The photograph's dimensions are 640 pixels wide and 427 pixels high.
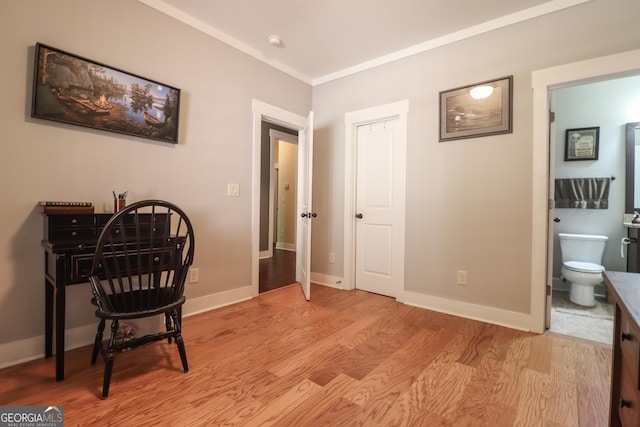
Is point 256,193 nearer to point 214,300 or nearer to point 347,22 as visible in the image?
point 214,300

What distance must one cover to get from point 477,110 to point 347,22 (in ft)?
4.48

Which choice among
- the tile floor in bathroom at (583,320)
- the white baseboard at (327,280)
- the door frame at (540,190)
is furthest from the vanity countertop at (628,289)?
the white baseboard at (327,280)

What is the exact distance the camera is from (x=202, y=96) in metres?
2.59

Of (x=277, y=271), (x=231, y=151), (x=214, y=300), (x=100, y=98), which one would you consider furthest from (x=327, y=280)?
(x=100, y=98)

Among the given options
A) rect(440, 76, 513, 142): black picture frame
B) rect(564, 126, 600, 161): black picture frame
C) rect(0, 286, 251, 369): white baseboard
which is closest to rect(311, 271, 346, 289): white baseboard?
rect(0, 286, 251, 369): white baseboard

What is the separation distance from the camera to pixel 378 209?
323cm

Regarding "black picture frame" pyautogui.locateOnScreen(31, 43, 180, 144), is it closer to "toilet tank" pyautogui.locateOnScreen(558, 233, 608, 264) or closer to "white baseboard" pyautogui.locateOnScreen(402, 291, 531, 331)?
"white baseboard" pyautogui.locateOnScreen(402, 291, 531, 331)

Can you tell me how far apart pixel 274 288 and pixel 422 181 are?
6.60 ft

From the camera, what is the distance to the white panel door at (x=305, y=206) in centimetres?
304

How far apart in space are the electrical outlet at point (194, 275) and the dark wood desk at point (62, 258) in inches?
29.4

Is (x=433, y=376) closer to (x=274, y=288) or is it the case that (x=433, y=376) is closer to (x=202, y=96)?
(x=274, y=288)

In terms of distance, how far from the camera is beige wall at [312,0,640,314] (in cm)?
216

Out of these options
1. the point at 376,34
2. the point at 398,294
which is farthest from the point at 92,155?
the point at 398,294

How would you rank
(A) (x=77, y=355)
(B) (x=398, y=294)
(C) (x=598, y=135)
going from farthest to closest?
(C) (x=598, y=135)
(B) (x=398, y=294)
(A) (x=77, y=355)
